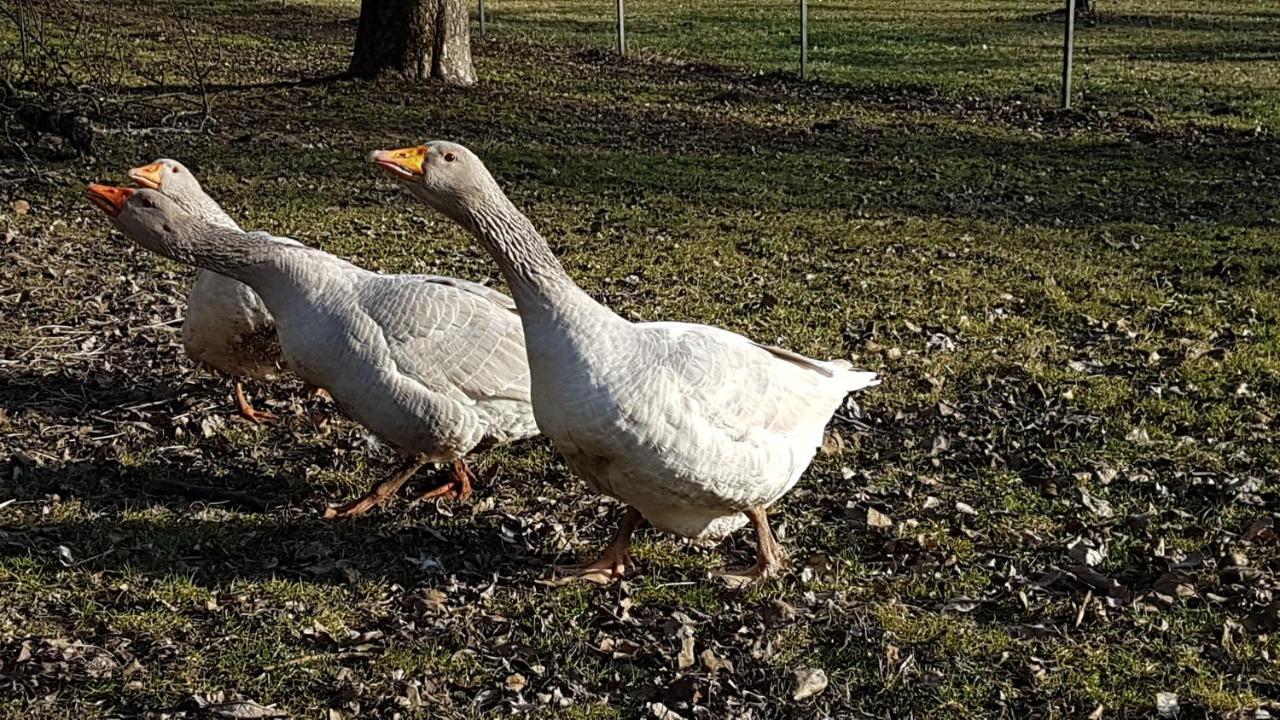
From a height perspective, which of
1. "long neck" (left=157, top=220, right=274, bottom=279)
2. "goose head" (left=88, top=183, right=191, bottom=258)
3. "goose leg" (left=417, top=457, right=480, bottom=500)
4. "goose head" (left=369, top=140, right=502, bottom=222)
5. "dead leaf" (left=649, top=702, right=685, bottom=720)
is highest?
"goose head" (left=369, top=140, right=502, bottom=222)

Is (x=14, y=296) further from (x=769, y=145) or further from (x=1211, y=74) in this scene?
(x=1211, y=74)

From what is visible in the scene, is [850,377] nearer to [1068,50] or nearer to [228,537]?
[228,537]

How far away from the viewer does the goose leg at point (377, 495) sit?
535 centimetres

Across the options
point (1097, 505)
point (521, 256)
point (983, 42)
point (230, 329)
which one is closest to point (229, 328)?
point (230, 329)

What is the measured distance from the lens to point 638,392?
4113 mm

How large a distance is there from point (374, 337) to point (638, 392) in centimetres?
138

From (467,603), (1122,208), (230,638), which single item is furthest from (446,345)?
(1122,208)

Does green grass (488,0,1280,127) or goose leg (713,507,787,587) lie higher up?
green grass (488,0,1280,127)

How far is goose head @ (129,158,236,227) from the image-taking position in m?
5.28

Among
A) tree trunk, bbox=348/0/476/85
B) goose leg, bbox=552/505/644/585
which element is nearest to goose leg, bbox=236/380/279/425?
goose leg, bbox=552/505/644/585

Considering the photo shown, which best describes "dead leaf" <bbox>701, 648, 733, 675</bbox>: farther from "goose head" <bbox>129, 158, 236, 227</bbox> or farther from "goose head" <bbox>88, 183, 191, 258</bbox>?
"goose head" <bbox>129, 158, 236, 227</bbox>

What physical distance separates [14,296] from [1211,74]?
17238mm

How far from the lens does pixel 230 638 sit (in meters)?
4.40

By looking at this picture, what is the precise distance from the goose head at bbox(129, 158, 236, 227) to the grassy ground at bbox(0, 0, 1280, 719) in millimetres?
1234
